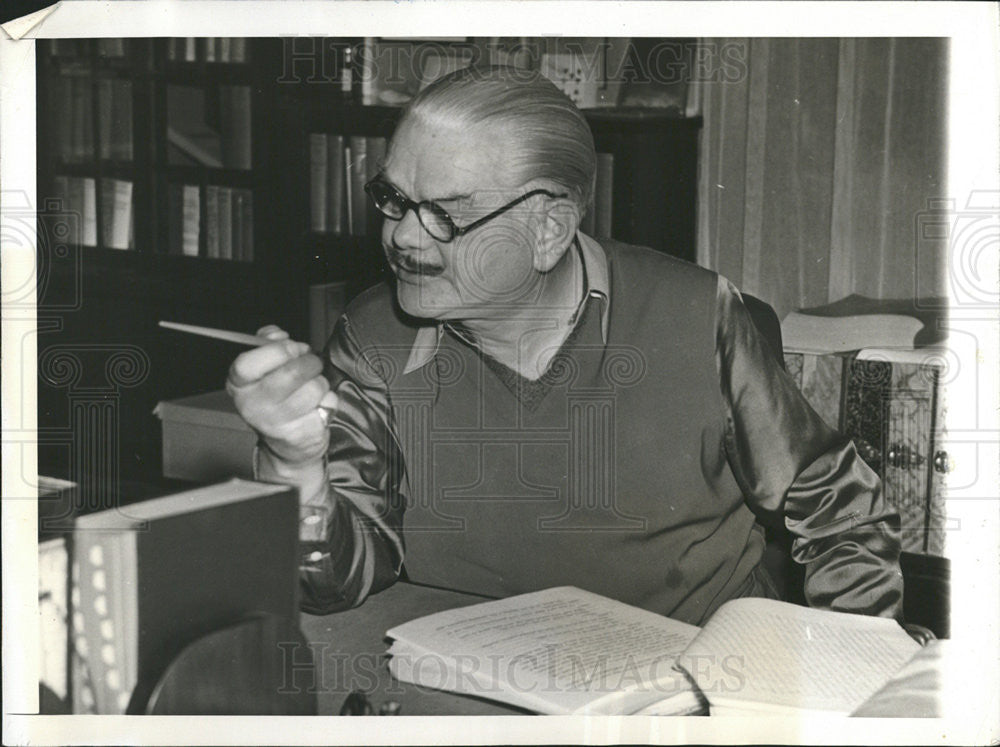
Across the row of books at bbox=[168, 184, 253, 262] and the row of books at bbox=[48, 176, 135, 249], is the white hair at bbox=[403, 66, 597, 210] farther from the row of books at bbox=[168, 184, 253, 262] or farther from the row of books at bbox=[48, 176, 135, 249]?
A: the row of books at bbox=[48, 176, 135, 249]

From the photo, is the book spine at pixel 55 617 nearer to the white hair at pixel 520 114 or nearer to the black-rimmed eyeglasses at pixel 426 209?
the black-rimmed eyeglasses at pixel 426 209

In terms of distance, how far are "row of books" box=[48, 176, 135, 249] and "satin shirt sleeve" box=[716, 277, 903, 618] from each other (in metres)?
0.75

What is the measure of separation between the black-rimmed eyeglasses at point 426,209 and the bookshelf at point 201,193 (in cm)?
2

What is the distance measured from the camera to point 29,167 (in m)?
1.26

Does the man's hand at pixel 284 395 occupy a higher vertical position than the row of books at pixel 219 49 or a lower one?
lower

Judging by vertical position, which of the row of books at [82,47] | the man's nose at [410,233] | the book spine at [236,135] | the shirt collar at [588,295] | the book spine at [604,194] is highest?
the row of books at [82,47]

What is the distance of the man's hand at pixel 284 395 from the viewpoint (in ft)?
4.04

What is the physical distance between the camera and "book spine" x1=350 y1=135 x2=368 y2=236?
1.24 meters

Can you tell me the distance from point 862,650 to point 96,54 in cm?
121

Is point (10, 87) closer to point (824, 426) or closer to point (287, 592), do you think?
point (287, 592)

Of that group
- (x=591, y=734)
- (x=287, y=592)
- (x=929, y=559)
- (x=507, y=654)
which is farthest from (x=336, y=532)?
(x=929, y=559)

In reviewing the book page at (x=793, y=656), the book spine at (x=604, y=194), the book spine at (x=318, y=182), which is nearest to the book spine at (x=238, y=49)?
the book spine at (x=318, y=182)

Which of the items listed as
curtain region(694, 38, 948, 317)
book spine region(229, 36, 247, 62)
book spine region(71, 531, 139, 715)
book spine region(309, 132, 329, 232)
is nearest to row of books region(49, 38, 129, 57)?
book spine region(229, 36, 247, 62)

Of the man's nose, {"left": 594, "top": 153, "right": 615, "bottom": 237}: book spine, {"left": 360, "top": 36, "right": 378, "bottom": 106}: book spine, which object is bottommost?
the man's nose
